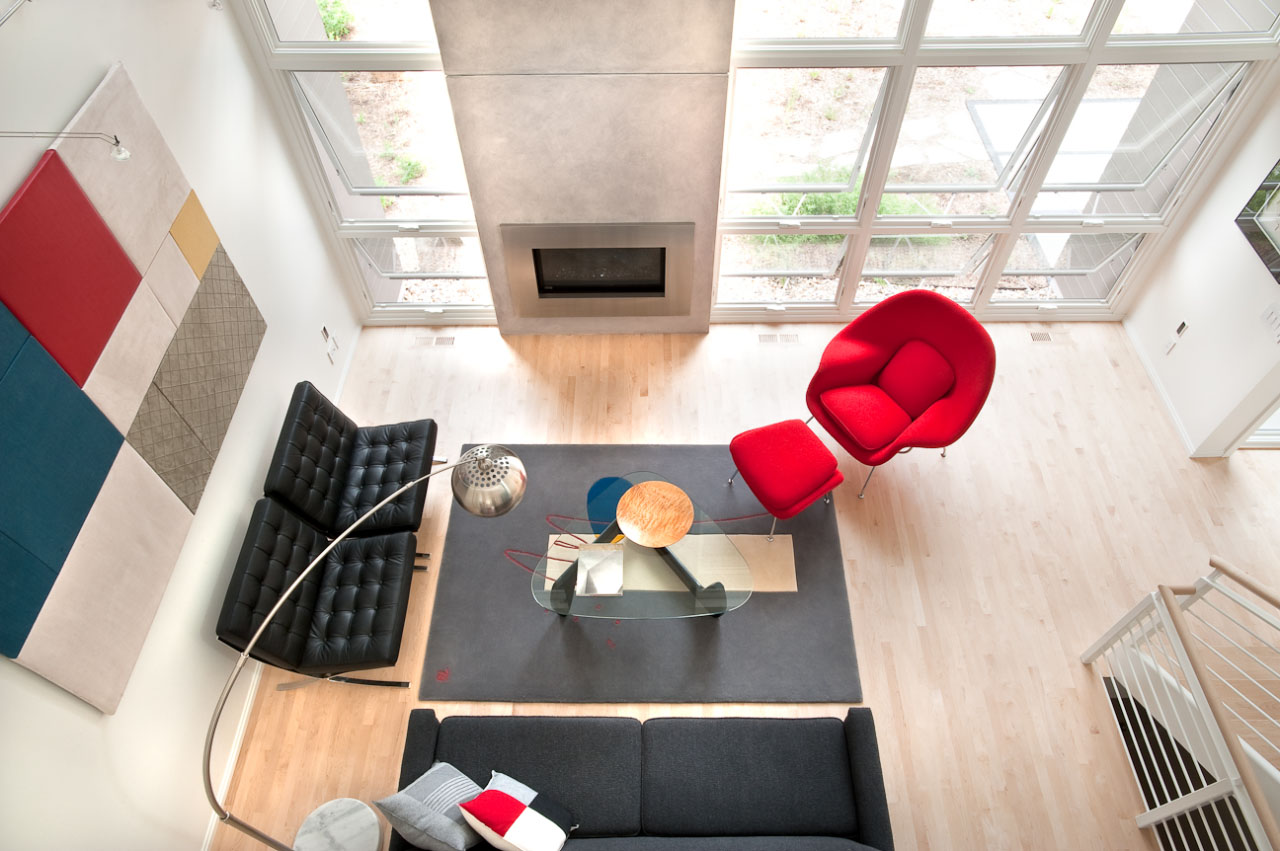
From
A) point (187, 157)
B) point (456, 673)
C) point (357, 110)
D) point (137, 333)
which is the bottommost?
point (456, 673)

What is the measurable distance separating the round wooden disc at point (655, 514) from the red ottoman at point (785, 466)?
1.58 ft

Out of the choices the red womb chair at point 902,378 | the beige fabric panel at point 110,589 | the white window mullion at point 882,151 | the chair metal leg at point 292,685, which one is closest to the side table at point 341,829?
the chair metal leg at point 292,685

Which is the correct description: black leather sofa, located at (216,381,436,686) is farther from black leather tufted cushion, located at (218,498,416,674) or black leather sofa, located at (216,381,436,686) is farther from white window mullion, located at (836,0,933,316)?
white window mullion, located at (836,0,933,316)

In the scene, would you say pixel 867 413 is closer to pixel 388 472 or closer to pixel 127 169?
pixel 388 472

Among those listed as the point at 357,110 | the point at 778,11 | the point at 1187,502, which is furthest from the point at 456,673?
the point at 1187,502

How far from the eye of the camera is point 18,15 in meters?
2.51

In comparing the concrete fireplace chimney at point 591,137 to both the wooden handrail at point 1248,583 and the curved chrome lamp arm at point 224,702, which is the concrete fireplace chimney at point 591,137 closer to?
the curved chrome lamp arm at point 224,702

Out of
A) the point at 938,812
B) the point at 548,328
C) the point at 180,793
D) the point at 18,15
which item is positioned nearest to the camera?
the point at 18,15

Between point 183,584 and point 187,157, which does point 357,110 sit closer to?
point 187,157

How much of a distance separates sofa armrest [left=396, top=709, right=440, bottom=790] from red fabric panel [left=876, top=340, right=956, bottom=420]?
3116 millimetres

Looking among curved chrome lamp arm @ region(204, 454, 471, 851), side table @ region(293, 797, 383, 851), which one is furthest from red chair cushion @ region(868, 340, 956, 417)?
side table @ region(293, 797, 383, 851)

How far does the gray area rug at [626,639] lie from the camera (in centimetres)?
386

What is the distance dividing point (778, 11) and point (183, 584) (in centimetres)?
404

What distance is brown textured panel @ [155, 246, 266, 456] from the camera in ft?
10.8
